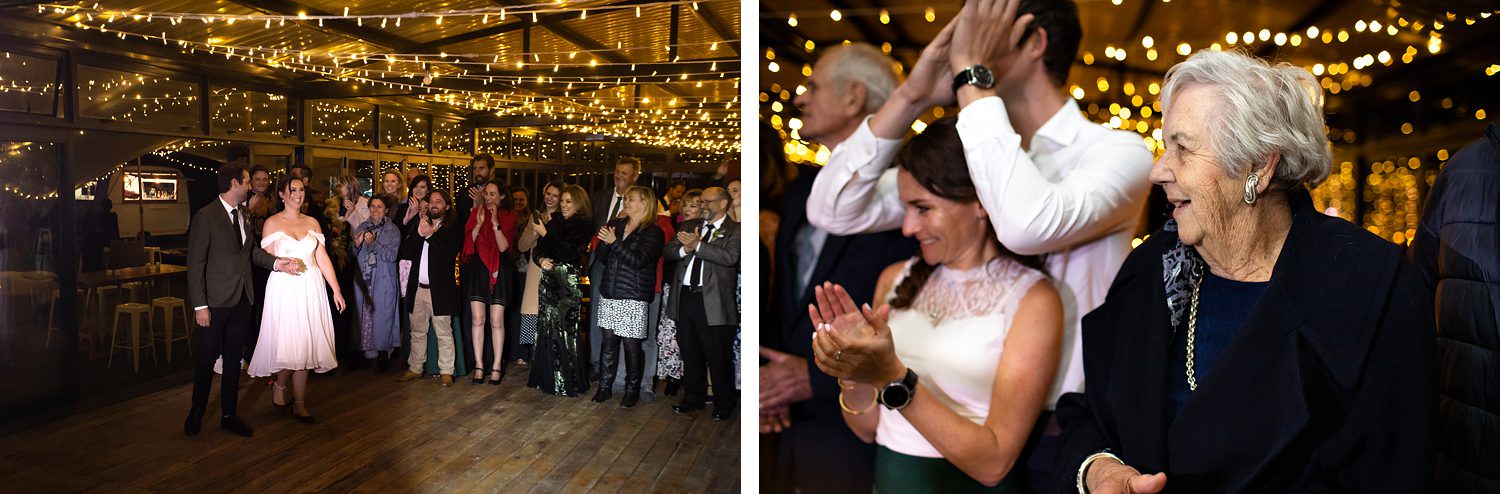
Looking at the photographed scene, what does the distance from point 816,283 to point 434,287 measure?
136 centimetres

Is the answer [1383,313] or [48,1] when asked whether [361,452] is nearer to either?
[48,1]

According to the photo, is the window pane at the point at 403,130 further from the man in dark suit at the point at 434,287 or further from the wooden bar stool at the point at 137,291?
the wooden bar stool at the point at 137,291

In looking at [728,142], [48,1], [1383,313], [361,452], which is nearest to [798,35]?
[728,142]

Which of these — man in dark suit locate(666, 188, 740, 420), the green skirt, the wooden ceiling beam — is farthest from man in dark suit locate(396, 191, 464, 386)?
the green skirt

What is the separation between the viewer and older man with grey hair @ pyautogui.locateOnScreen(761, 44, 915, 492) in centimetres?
193

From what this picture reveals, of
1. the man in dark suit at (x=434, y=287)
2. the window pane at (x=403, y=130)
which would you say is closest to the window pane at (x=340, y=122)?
the window pane at (x=403, y=130)

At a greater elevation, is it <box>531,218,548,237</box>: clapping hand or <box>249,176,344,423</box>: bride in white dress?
<box>531,218,548,237</box>: clapping hand

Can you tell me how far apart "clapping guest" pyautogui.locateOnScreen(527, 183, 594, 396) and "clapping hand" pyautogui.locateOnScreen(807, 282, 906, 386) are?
1.00m

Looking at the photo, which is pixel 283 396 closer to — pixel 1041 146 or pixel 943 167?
pixel 943 167

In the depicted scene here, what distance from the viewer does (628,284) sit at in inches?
106

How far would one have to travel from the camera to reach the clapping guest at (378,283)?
261 centimetres

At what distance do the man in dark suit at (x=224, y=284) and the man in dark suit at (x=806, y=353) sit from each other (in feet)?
5.27

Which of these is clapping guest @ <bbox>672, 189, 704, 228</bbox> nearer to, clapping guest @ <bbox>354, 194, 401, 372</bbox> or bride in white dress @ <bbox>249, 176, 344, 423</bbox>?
clapping guest @ <bbox>354, 194, 401, 372</bbox>

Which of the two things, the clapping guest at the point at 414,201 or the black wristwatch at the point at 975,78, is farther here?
the clapping guest at the point at 414,201
